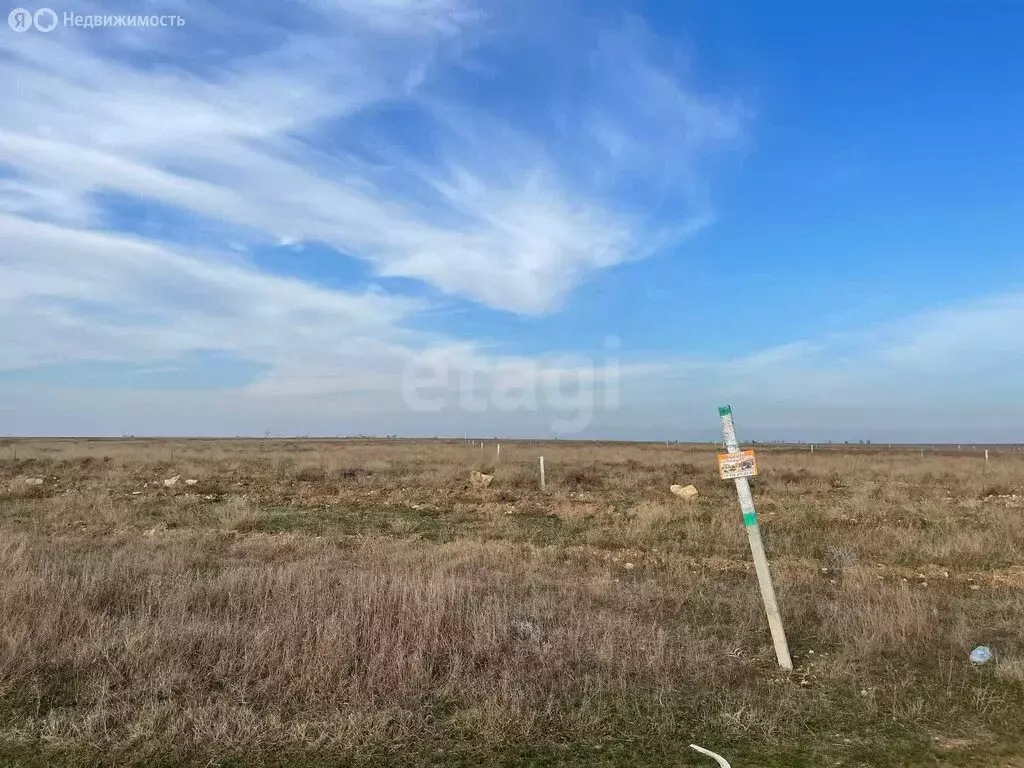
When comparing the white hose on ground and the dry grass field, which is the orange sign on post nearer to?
the dry grass field

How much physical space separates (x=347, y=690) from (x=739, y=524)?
10392mm

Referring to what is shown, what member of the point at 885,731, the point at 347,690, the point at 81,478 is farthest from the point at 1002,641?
the point at 81,478

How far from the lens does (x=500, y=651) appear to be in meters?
5.67

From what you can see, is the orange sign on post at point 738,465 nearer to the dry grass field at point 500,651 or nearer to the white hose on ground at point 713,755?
the dry grass field at point 500,651

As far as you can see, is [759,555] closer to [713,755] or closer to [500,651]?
[713,755]

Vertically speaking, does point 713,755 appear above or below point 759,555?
below

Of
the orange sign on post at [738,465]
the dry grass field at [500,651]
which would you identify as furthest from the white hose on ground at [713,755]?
the orange sign on post at [738,465]

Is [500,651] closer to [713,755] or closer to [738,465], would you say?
[713,755]

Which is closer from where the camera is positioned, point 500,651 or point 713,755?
point 713,755

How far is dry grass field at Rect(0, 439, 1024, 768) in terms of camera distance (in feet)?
13.9

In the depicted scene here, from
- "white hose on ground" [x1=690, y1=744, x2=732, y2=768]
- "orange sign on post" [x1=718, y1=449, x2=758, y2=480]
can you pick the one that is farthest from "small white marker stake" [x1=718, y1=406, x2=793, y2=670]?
"white hose on ground" [x1=690, y1=744, x2=732, y2=768]

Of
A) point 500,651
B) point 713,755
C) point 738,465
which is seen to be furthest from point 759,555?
point 500,651

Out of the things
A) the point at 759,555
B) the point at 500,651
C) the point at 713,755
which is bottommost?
the point at 713,755

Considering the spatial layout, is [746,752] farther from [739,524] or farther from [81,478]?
[81,478]
